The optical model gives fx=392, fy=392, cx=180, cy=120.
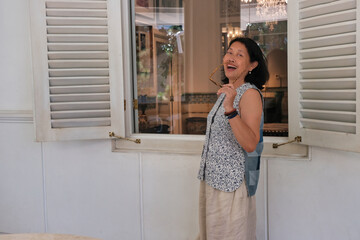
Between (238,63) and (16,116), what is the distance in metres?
1.90

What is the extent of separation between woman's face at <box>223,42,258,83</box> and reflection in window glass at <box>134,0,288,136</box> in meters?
0.46

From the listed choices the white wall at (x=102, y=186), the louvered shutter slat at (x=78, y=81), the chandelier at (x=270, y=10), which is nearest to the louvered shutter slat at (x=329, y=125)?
the white wall at (x=102, y=186)

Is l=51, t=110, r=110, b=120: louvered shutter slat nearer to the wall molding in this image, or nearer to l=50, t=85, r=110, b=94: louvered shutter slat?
l=50, t=85, r=110, b=94: louvered shutter slat

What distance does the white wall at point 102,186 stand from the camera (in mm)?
2402

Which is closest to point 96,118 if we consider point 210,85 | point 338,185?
point 338,185

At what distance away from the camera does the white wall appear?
2402mm

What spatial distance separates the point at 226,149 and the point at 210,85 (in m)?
2.99

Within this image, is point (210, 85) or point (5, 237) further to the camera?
point (210, 85)

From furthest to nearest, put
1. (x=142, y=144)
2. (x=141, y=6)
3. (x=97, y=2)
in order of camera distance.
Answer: (x=141, y=6) < (x=142, y=144) < (x=97, y=2)

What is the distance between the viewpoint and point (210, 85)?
4.70 metres

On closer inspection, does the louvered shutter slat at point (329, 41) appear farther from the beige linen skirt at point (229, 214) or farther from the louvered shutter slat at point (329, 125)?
the beige linen skirt at point (229, 214)

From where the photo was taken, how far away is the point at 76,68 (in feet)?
8.59

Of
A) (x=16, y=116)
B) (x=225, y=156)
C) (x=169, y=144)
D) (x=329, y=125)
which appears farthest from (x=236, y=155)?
(x=16, y=116)

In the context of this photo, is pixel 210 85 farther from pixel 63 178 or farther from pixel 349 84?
pixel 349 84
